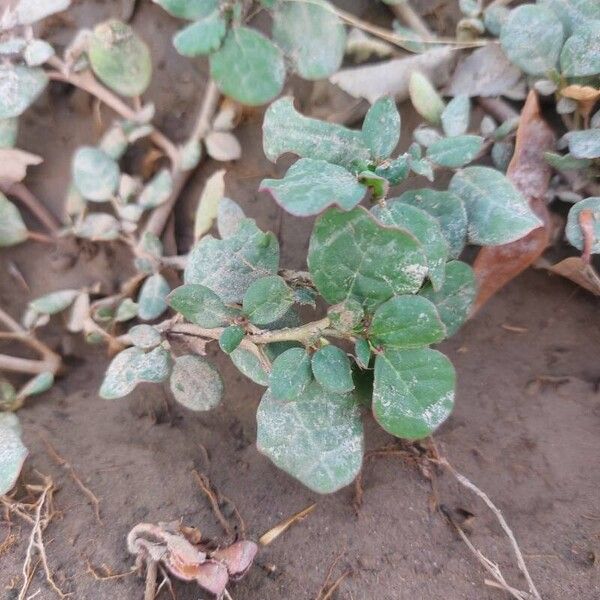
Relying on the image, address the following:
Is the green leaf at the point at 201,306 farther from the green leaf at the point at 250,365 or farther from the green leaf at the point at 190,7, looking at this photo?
the green leaf at the point at 190,7

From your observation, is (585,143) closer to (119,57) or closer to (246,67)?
(246,67)

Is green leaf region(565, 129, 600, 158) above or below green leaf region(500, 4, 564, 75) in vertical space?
below

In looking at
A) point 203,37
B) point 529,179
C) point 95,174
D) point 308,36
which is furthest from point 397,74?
point 95,174

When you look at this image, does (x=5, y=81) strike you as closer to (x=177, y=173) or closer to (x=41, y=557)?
(x=177, y=173)

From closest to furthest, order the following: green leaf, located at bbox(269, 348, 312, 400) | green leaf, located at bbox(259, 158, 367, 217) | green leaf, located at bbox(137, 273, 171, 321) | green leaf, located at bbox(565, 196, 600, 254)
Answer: green leaf, located at bbox(259, 158, 367, 217) < green leaf, located at bbox(269, 348, 312, 400) < green leaf, located at bbox(565, 196, 600, 254) < green leaf, located at bbox(137, 273, 171, 321)

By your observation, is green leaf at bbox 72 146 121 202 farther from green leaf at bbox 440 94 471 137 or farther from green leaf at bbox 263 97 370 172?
green leaf at bbox 440 94 471 137

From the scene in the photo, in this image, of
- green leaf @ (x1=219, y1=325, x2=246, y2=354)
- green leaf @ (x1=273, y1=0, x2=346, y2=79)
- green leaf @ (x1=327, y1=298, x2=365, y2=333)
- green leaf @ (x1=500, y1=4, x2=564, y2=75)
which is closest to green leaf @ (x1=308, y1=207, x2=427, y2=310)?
green leaf @ (x1=327, y1=298, x2=365, y2=333)

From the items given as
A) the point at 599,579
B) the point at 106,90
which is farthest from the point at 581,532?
the point at 106,90
